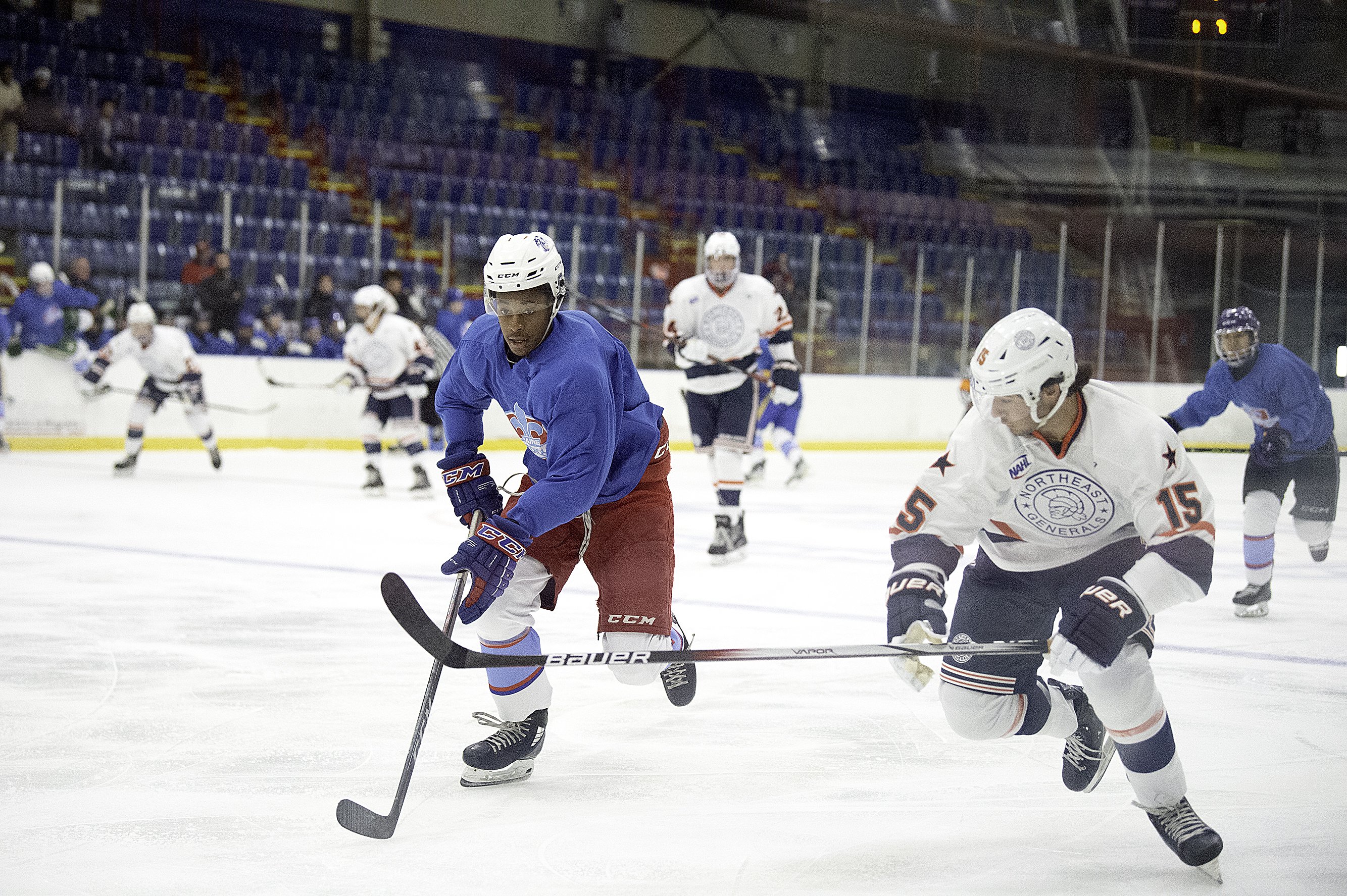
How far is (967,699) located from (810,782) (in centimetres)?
Result: 45

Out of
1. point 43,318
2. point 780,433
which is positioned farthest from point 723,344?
point 43,318

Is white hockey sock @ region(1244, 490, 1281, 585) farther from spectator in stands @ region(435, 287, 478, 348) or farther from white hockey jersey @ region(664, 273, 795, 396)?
spectator in stands @ region(435, 287, 478, 348)

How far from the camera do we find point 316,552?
6.09 meters

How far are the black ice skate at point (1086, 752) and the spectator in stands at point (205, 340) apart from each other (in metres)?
9.32

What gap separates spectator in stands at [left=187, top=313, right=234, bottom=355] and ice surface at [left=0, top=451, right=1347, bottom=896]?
215 inches

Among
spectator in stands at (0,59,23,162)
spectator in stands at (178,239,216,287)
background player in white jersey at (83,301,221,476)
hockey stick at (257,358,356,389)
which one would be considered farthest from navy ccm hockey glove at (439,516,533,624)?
spectator in stands at (0,59,23,162)

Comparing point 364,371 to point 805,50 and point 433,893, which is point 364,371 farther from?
point 805,50

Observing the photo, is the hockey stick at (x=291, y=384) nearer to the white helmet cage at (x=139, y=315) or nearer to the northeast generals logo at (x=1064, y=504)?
the white helmet cage at (x=139, y=315)

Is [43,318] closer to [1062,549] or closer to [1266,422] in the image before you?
[1266,422]

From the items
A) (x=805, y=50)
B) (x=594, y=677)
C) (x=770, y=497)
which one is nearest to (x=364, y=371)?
(x=770, y=497)

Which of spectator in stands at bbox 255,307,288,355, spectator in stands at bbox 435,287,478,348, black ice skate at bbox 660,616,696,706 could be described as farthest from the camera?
spectator in stands at bbox 435,287,478,348

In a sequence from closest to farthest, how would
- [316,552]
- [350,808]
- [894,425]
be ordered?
[350,808], [316,552], [894,425]

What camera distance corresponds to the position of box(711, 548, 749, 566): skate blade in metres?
6.08

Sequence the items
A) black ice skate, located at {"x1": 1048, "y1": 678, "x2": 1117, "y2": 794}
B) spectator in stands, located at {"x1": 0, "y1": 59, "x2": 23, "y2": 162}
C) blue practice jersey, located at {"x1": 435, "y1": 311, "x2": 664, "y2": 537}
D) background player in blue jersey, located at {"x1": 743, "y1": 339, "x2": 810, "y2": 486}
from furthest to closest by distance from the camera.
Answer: spectator in stands, located at {"x1": 0, "y1": 59, "x2": 23, "y2": 162} → background player in blue jersey, located at {"x1": 743, "y1": 339, "x2": 810, "y2": 486} → black ice skate, located at {"x1": 1048, "y1": 678, "x2": 1117, "y2": 794} → blue practice jersey, located at {"x1": 435, "y1": 311, "x2": 664, "y2": 537}
